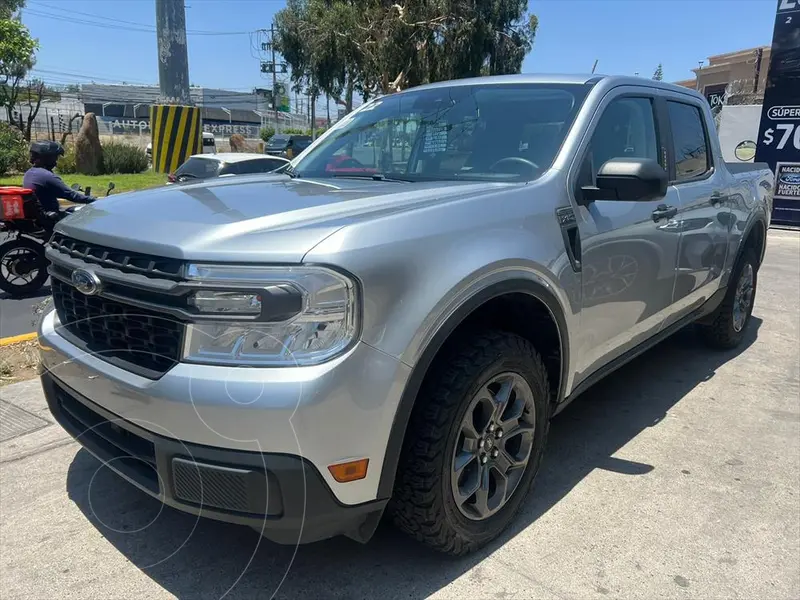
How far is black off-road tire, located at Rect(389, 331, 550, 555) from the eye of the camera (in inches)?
87.5

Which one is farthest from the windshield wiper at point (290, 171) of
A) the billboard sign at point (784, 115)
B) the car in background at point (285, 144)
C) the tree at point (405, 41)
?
the car in background at point (285, 144)

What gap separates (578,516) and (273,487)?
154 cm

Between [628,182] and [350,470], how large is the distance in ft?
5.48

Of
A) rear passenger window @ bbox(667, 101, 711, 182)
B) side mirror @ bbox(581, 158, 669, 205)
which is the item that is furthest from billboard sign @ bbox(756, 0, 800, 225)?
side mirror @ bbox(581, 158, 669, 205)

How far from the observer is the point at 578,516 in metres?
2.86

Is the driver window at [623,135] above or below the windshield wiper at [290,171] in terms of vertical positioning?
above

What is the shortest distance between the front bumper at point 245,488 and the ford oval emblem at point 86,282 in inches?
16.2

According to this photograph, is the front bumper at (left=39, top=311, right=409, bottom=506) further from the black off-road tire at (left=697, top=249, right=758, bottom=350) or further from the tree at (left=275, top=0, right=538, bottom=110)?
the tree at (left=275, top=0, right=538, bottom=110)

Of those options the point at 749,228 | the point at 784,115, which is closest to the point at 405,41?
the point at 784,115

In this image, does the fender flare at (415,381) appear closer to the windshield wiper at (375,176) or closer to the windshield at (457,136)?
the windshield at (457,136)

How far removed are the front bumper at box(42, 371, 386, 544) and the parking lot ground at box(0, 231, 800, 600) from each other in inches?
18.0

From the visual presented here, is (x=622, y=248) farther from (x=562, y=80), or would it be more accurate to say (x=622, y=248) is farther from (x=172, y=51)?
(x=172, y=51)

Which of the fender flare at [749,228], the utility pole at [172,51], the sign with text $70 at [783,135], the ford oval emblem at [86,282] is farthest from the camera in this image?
the sign with text $70 at [783,135]

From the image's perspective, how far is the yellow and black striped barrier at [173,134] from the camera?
42.9 ft
